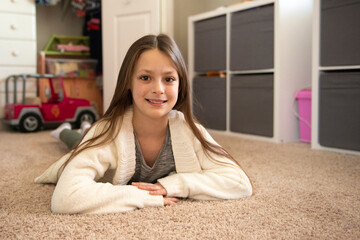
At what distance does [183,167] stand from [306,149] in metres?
0.94

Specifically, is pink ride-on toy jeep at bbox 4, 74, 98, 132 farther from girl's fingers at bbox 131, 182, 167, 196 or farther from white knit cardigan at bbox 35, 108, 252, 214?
girl's fingers at bbox 131, 182, 167, 196

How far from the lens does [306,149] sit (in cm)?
172

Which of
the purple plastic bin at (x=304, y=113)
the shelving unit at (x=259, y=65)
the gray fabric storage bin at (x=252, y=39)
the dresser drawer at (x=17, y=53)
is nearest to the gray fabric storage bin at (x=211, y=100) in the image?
the shelving unit at (x=259, y=65)

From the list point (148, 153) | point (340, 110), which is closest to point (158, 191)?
point (148, 153)

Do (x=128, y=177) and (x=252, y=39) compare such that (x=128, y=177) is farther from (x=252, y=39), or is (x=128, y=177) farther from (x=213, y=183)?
(x=252, y=39)

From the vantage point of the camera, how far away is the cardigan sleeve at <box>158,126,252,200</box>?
0.90 metres

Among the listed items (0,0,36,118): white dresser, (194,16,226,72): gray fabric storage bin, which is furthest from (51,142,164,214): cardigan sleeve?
(0,0,36,118): white dresser

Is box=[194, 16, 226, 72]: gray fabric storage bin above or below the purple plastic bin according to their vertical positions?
above

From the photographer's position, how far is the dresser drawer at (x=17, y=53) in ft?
8.54

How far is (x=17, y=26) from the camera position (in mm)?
2639

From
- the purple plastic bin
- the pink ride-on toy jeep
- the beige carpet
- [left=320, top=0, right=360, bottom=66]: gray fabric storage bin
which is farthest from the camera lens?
the pink ride-on toy jeep

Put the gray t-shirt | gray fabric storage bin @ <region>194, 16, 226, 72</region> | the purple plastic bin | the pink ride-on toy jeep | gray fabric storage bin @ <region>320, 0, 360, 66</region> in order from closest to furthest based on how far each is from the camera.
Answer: the gray t-shirt < gray fabric storage bin @ <region>320, 0, 360, 66</region> < the purple plastic bin < gray fabric storage bin @ <region>194, 16, 226, 72</region> < the pink ride-on toy jeep

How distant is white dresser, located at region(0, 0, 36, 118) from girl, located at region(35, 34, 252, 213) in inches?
77.6

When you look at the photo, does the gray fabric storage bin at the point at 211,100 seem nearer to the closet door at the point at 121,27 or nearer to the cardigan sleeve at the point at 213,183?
the closet door at the point at 121,27
